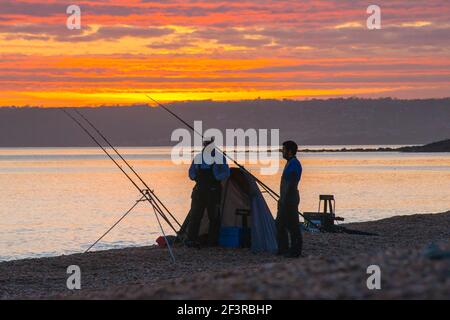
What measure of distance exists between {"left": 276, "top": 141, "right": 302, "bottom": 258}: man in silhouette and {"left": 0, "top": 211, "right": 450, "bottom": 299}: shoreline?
37 centimetres

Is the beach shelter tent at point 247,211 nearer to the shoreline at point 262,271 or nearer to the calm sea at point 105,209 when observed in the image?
the shoreline at point 262,271

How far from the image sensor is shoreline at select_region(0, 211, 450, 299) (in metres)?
8.30

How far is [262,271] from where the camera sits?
964cm

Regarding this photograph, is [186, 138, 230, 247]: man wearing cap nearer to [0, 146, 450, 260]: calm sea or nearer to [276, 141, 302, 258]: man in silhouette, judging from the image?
[276, 141, 302, 258]: man in silhouette

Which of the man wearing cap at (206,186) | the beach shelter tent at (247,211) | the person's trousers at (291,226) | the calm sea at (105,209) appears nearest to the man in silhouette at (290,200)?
the person's trousers at (291,226)

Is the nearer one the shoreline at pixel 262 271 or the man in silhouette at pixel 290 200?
the shoreline at pixel 262 271

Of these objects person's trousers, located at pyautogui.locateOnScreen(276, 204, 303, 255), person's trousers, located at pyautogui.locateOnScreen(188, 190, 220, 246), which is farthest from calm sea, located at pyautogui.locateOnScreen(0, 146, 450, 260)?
→ person's trousers, located at pyautogui.locateOnScreen(276, 204, 303, 255)

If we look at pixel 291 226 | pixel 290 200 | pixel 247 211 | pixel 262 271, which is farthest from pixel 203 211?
pixel 262 271

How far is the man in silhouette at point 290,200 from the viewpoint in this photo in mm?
15531

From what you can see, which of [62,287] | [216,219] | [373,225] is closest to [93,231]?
[373,225]

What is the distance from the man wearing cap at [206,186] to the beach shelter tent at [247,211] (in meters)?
0.39

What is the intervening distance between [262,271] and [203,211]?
292 inches

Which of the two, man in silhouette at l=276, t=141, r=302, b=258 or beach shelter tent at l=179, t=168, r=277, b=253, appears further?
beach shelter tent at l=179, t=168, r=277, b=253

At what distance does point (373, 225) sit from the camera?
22.1 metres
